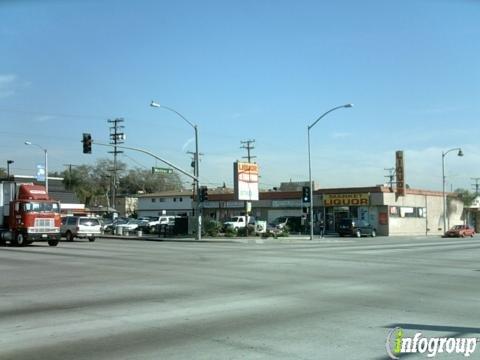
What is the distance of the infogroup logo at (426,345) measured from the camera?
289 inches

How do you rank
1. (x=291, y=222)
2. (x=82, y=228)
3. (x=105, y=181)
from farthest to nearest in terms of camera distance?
(x=105, y=181), (x=291, y=222), (x=82, y=228)

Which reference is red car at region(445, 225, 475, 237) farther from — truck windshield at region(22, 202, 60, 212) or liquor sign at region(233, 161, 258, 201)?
truck windshield at region(22, 202, 60, 212)

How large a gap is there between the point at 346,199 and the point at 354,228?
7234 mm

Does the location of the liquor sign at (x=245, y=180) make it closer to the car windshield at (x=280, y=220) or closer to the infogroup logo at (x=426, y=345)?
the car windshield at (x=280, y=220)

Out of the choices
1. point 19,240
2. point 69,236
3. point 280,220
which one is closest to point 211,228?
point 69,236

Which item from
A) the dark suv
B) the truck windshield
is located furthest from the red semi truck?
the dark suv

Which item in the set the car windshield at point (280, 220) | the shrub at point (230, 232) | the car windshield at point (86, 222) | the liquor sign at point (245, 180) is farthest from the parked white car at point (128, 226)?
the car windshield at point (280, 220)

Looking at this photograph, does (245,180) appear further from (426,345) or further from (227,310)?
(426,345)

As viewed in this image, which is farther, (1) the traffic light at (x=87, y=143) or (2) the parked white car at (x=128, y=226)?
(2) the parked white car at (x=128, y=226)

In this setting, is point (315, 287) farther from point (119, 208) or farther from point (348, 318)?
point (119, 208)

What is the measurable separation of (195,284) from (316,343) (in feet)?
23.4

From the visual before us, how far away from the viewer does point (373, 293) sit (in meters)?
13.0

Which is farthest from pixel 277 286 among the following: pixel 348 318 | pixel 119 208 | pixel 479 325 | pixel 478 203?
pixel 119 208

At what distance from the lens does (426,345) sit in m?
7.71
